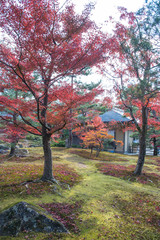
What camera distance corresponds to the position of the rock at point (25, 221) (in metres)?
2.49

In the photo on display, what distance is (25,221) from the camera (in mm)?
2586

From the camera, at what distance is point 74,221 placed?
3139 mm

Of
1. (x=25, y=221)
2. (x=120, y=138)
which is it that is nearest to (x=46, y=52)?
(x=25, y=221)

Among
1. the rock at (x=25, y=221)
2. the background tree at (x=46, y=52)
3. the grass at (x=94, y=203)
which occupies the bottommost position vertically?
the grass at (x=94, y=203)

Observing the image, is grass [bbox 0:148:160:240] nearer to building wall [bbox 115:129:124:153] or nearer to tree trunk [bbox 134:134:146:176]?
tree trunk [bbox 134:134:146:176]

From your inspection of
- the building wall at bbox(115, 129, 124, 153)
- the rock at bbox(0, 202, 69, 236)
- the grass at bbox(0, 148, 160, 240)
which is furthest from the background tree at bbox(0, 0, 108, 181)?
the building wall at bbox(115, 129, 124, 153)

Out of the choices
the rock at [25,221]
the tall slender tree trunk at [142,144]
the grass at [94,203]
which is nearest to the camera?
the rock at [25,221]

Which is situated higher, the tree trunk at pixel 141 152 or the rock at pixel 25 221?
the tree trunk at pixel 141 152

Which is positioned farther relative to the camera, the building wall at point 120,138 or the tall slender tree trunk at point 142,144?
the building wall at point 120,138

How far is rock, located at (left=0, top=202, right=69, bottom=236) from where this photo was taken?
2.49 meters

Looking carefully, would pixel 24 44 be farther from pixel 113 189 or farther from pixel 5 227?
pixel 113 189

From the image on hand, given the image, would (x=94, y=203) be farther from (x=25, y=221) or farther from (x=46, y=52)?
(x=46, y=52)

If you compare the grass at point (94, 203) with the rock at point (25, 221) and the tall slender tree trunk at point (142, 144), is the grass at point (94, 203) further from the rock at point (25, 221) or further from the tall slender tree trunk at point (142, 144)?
the tall slender tree trunk at point (142, 144)

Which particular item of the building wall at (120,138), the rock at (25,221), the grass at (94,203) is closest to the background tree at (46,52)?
the grass at (94,203)
